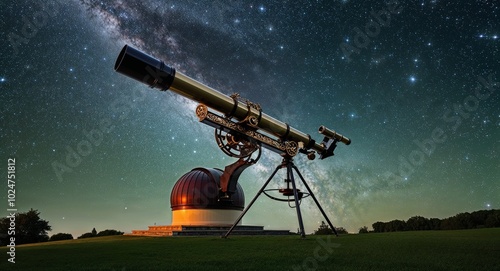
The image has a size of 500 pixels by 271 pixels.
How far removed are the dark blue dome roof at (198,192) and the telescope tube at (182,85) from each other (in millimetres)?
16638

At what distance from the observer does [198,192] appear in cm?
2864

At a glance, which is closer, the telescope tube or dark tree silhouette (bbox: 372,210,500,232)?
the telescope tube

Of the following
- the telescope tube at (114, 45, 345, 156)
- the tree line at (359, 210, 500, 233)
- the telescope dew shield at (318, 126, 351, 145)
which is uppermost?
the telescope tube at (114, 45, 345, 156)

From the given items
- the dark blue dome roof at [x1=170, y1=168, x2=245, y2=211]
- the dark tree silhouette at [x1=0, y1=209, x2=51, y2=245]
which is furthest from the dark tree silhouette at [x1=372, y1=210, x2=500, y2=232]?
the dark tree silhouette at [x1=0, y1=209, x2=51, y2=245]

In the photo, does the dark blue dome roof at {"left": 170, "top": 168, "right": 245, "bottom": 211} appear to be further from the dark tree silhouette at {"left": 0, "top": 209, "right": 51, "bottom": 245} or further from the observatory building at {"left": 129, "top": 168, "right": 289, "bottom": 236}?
the dark tree silhouette at {"left": 0, "top": 209, "right": 51, "bottom": 245}

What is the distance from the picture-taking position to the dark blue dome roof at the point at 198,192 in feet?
93.0

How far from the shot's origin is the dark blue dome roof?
28359 millimetres

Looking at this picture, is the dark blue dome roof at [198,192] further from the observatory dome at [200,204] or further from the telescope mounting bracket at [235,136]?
the telescope mounting bracket at [235,136]

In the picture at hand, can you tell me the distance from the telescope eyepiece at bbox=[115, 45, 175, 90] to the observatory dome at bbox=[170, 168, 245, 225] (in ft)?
63.9

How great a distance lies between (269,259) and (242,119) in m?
5.66

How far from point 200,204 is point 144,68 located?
2176 centimetres

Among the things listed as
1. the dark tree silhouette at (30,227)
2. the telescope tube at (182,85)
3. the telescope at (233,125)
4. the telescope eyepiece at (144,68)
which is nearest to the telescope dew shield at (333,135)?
the telescope at (233,125)

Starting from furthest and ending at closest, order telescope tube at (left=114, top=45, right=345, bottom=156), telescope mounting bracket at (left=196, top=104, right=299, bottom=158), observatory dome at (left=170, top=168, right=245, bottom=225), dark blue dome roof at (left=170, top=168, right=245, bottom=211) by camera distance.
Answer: dark blue dome roof at (left=170, top=168, right=245, bottom=211)
observatory dome at (left=170, top=168, right=245, bottom=225)
telescope mounting bracket at (left=196, top=104, right=299, bottom=158)
telescope tube at (left=114, top=45, right=345, bottom=156)

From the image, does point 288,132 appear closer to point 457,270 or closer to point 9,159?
point 457,270
